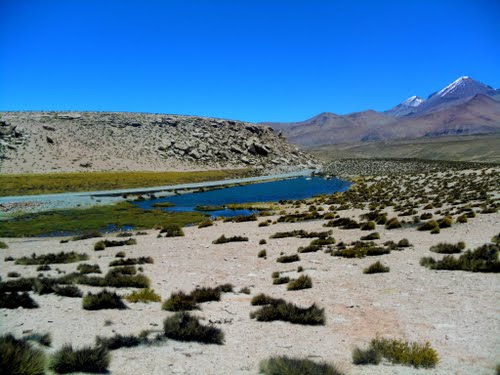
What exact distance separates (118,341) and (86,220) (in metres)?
31.0

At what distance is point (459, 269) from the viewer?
513 inches

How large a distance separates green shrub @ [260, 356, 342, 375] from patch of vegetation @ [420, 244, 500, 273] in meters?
8.62

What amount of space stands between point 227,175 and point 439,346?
90.9 meters

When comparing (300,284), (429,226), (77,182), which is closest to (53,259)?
(300,284)

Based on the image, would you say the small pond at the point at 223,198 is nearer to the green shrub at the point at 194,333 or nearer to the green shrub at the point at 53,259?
the green shrub at the point at 53,259

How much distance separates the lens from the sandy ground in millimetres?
7062

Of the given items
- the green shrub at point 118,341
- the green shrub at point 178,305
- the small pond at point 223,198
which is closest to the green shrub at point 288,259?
the green shrub at point 178,305

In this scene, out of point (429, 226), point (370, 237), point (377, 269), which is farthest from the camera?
point (429, 226)

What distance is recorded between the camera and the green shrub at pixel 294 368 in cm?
600

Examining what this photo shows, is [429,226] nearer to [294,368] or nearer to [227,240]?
[227,240]

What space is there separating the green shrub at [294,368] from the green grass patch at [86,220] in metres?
28.0

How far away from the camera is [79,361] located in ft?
20.8

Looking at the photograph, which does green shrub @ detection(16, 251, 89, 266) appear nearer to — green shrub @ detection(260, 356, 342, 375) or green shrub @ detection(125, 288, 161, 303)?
green shrub @ detection(125, 288, 161, 303)

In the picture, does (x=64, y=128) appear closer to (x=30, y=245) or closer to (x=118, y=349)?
(x=30, y=245)
